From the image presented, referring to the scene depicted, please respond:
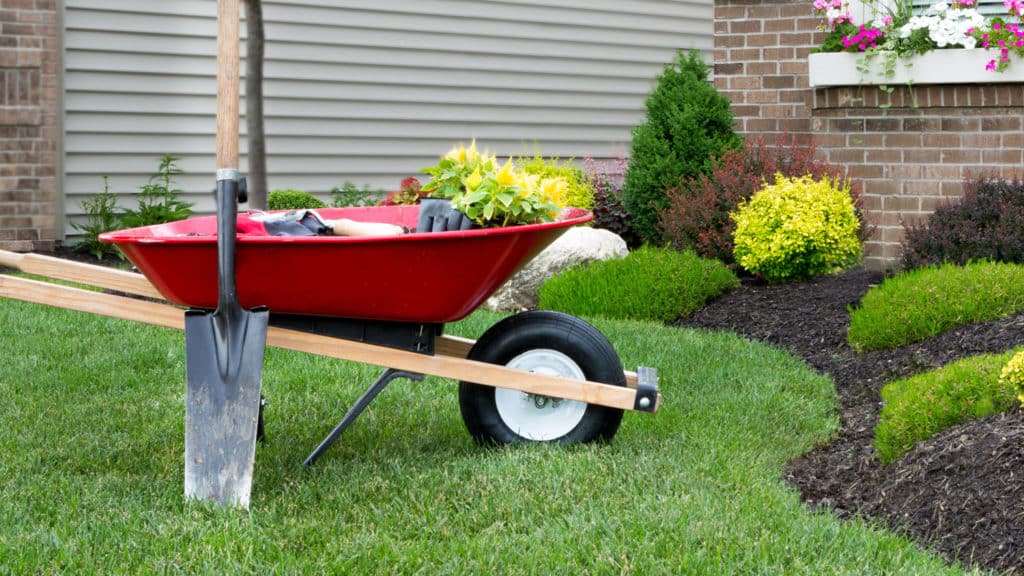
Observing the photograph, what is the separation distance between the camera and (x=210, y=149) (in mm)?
9258

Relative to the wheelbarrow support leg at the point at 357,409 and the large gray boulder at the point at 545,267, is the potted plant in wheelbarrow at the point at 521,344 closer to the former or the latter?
the wheelbarrow support leg at the point at 357,409

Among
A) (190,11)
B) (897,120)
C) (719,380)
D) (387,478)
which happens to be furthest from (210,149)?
(387,478)

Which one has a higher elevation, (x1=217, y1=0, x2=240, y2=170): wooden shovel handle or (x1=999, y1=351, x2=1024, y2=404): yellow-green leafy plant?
(x1=217, y1=0, x2=240, y2=170): wooden shovel handle

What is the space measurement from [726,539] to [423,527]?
76cm

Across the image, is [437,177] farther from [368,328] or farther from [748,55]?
[748,55]

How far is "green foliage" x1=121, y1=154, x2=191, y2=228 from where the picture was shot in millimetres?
8625

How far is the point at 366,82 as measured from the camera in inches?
393

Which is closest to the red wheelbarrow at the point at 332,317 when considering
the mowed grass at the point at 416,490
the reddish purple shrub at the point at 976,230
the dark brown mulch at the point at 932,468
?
the mowed grass at the point at 416,490

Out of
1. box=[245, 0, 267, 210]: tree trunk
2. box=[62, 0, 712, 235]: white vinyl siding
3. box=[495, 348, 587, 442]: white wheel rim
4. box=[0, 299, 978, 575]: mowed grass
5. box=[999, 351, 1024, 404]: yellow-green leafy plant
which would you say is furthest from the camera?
box=[62, 0, 712, 235]: white vinyl siding

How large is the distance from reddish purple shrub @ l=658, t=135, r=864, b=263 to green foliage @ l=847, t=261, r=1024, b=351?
1737mm

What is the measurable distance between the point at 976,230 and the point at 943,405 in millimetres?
2773

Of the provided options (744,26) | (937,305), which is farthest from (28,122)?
(937,305)

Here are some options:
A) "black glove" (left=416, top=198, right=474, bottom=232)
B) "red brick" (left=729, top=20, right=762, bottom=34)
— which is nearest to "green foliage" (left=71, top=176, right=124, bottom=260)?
"red brick" (left=729, top=20, right=762, bottom=34)

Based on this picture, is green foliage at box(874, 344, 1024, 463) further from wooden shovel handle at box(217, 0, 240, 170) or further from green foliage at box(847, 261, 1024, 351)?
wooden shovel handle at box(217, 0, 240, 170)
